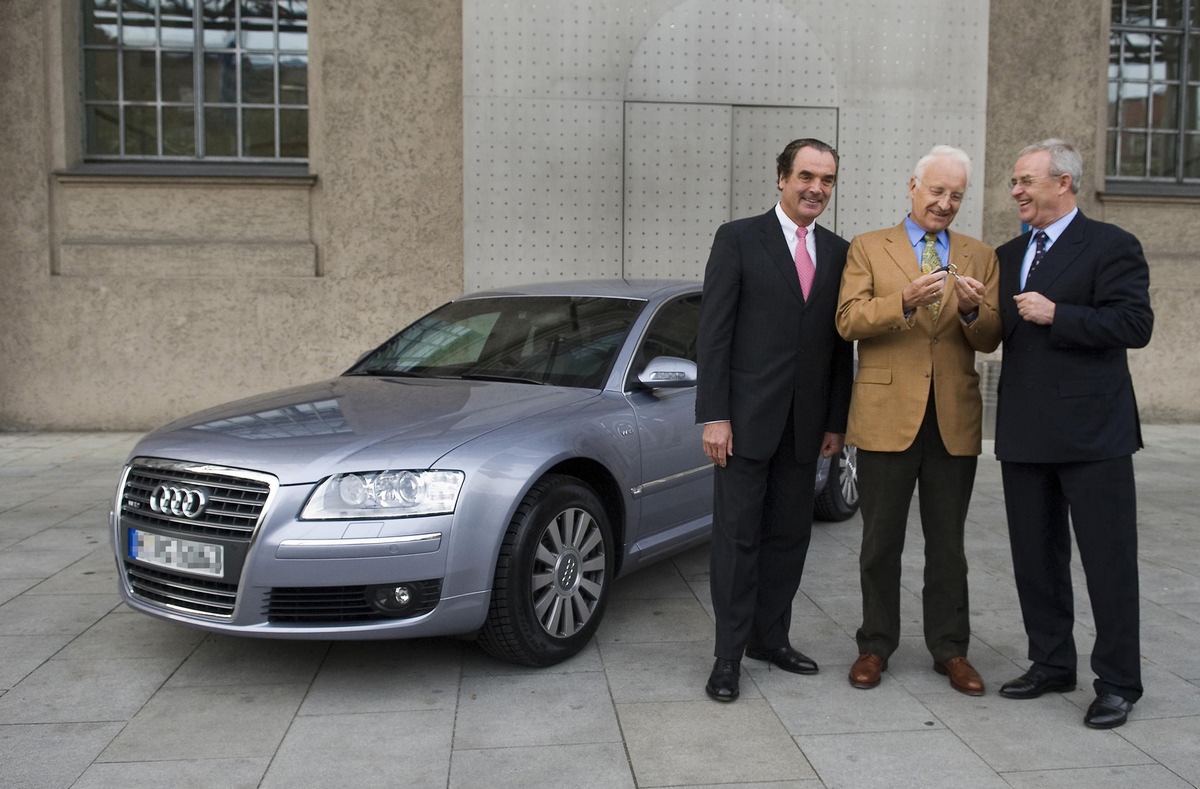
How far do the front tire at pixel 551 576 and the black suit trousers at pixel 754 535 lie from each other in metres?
0.53

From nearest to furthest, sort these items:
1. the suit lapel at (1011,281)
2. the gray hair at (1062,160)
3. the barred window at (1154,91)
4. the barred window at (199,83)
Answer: the gray hair at (1062,160) → the suit lapel at (1011,281) → the barred window at (199,83) → the barred window at (1154,91)

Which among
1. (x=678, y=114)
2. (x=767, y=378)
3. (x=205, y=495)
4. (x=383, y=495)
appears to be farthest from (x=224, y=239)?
(x=767, y=378)

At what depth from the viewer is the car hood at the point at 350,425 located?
142 inches

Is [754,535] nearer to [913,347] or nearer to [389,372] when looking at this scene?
[913,347]

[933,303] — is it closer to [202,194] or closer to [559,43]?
[559,43]

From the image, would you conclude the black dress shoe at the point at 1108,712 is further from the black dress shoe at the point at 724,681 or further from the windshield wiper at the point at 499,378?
the windshield wiper at the point at 499,378

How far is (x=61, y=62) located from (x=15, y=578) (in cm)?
629

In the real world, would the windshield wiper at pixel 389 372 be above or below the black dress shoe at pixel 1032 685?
above

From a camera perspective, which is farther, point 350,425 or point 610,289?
point 610,289

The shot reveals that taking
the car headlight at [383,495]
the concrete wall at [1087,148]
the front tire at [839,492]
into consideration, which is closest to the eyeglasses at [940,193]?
the car headlight at [383,495]

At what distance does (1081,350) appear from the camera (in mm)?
3457

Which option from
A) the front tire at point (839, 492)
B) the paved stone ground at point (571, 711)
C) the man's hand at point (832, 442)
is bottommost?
the paved stone ground at point (571, 711)

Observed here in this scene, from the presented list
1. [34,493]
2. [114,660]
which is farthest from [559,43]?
[114,660]

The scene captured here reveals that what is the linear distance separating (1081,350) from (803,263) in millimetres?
934
